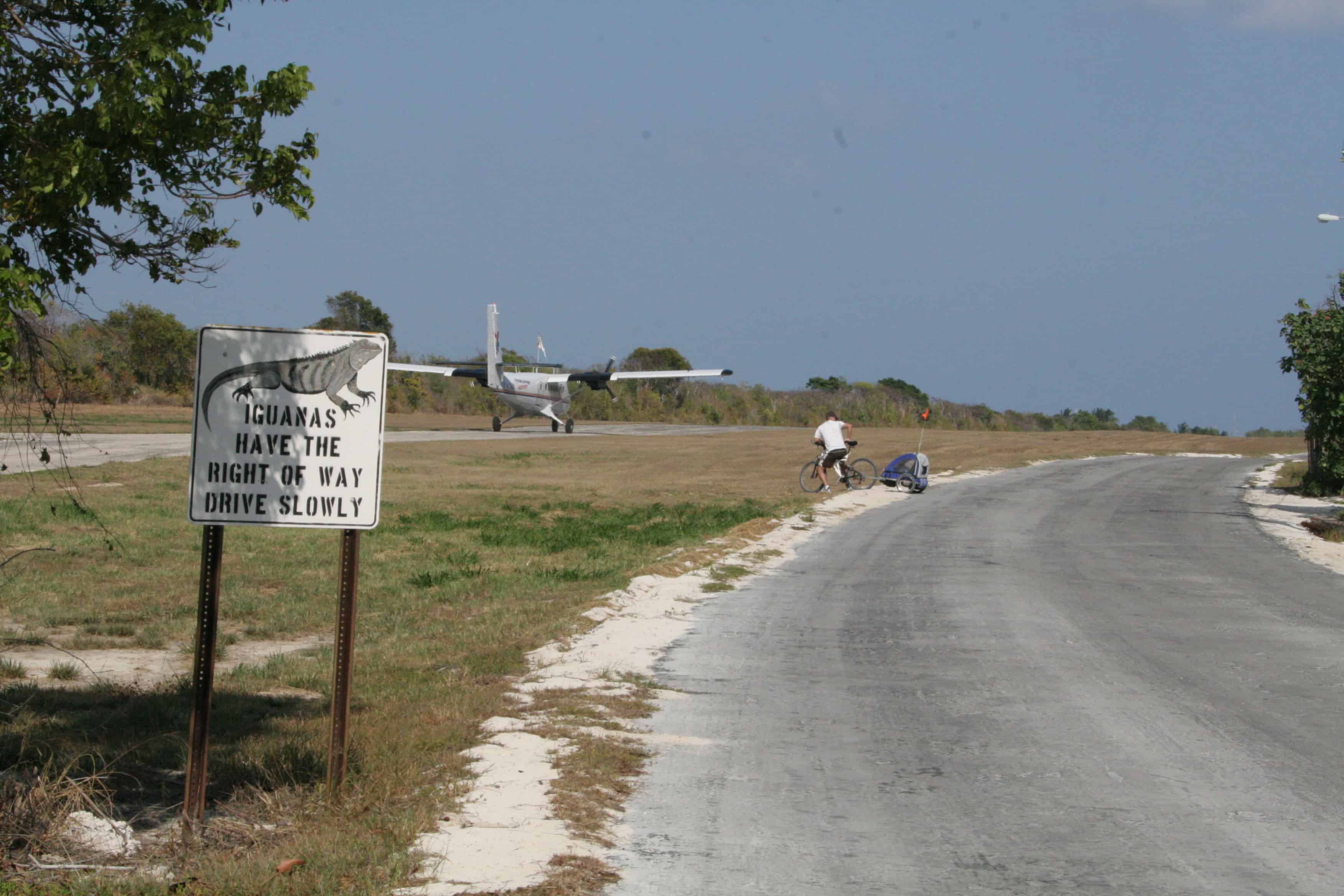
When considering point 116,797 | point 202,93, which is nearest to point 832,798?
point 116,797

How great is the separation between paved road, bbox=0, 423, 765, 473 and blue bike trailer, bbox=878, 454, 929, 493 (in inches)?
694

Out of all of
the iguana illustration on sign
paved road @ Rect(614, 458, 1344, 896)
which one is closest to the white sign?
the iguana illustration on sign

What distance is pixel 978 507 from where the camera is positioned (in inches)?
1111

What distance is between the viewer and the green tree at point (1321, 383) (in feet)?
92.5

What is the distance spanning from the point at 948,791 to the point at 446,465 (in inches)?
1249

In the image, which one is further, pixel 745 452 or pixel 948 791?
pixel 745 452

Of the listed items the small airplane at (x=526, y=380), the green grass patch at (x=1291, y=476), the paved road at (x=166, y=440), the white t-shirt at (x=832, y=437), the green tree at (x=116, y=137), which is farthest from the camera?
the small airplane at (x=526, y=380)

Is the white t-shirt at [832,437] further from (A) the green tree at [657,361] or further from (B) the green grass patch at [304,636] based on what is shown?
(A) the green tree at [657,361]

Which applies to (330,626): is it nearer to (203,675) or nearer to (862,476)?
(203,675)

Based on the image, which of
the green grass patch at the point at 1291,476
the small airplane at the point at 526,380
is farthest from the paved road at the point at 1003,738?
the small airplane at the point at 526,380

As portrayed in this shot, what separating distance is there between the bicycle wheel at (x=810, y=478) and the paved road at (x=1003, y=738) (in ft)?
44.7

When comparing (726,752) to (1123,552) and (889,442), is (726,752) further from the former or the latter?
(889,442)

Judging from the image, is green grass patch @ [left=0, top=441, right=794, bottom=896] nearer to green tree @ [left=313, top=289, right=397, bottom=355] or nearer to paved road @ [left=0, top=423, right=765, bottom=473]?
paved road @ [left=0, top=423, right=765, bottom=473]

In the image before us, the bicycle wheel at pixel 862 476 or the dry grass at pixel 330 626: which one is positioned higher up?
the bicycle wheel at pixel 862 476
